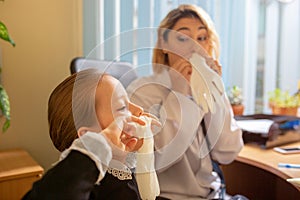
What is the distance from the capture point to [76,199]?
1.84ft

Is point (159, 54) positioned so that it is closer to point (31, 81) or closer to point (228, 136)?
point (228, 136)

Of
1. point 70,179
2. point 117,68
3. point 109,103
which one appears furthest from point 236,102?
point 70,179

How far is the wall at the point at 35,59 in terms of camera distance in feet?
5.42

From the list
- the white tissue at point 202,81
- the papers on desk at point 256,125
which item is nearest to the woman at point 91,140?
the white tissue at point 202,81

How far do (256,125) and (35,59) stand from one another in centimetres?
109

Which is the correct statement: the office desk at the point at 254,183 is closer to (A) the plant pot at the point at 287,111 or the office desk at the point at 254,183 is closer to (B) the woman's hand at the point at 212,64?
(A) the plant pot at the point at 287,111

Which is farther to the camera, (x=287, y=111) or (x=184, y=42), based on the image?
(x=287, y=111)

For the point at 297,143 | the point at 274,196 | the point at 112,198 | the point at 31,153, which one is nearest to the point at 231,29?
the point at 297,143

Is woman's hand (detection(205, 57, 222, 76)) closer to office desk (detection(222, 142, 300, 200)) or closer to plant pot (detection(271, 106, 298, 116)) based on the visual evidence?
office desk (detection(222, 142, 300, 200))

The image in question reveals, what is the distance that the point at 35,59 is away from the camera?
171cm

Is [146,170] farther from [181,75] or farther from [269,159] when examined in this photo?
[269,159]

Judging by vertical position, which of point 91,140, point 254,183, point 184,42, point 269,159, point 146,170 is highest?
point 184,42

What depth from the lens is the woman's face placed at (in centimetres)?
88

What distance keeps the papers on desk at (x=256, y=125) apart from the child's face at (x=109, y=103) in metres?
0.98
